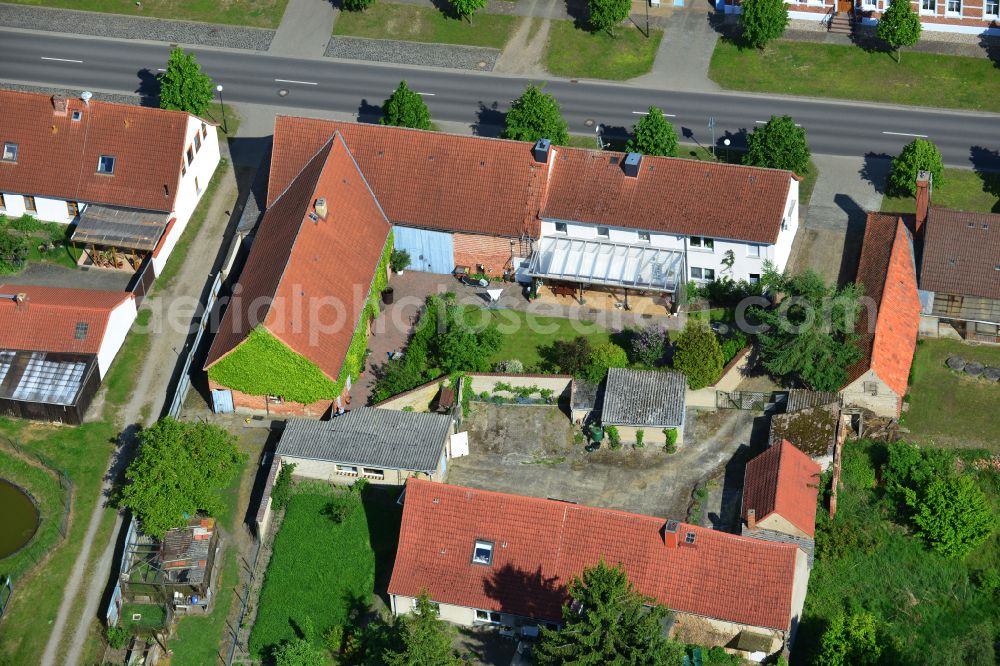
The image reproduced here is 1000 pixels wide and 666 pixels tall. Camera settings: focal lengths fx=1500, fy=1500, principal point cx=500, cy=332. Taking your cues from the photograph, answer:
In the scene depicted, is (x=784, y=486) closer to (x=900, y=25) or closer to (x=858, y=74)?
(x=858, y=74)

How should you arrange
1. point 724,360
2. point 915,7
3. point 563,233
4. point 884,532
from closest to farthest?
point 884,532, point 724,360, point 563,233, point 915,7

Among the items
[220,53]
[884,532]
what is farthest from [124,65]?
[884,532]

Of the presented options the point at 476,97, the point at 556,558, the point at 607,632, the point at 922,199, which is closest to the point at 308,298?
the point at 556,558

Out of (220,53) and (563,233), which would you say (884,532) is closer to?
(563,233)

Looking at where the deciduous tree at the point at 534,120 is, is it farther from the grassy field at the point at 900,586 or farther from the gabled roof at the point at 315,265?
the grassy field at the point at 900,586

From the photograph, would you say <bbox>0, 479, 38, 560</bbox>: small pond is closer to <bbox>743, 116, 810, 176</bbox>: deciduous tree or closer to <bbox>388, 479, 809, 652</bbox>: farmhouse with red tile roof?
<bbox>388, 479, 809, 652</bbox>: farmhouse with red tile roof
